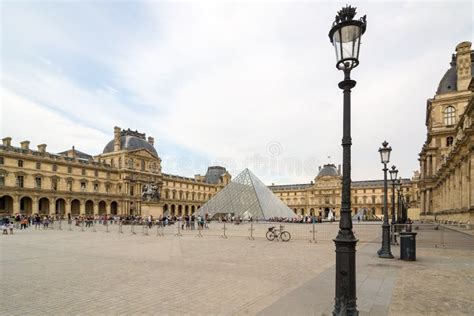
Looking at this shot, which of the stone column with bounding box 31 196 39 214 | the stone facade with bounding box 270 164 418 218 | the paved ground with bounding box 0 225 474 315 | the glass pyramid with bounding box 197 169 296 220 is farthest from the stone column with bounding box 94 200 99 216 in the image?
the stone facade with bounding box 270 164 418 218

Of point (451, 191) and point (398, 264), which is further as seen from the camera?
point (451, 191)

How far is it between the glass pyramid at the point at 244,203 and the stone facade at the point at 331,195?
5696cm

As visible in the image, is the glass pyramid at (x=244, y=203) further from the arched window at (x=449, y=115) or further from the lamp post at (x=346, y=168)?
the lamp post at (x=346, y=168)

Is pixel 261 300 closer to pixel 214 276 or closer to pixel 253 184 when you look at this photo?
pixel 214 276

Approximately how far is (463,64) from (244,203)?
33.2m

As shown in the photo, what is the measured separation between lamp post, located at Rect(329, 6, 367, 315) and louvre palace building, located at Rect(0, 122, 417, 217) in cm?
3912

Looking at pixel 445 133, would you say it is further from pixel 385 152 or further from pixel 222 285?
pixel 222 285

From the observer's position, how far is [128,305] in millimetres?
5777

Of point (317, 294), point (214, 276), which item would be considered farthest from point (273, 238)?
point (317, 294)

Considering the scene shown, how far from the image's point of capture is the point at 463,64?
145 ft

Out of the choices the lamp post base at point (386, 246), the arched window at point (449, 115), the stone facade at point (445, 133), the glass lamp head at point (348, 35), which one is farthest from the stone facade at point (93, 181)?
the glass lamp head at point (348, 35)

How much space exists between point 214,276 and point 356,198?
10848 cm

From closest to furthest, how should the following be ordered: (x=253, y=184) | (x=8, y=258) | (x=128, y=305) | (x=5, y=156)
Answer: (x=128, y=305) → (x=8, y=258) → (x=253, y=184) → (x=5, y=156)

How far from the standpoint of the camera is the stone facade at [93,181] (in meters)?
55.2
